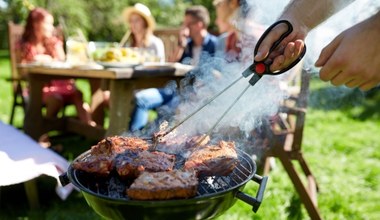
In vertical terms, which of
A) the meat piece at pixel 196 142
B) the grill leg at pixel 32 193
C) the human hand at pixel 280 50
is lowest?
the meat piece at pixel 196 142

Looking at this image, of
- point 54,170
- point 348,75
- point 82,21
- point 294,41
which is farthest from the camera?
point 82,21

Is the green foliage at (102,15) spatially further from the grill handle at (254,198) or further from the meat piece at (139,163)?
the grill handle at (254,198)

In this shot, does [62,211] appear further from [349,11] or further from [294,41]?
[349,11]

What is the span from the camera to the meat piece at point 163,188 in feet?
4.69

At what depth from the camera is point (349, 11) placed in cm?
278

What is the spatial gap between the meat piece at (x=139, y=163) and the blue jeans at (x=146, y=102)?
2.49 metres

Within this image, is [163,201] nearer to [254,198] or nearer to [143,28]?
[254,198]

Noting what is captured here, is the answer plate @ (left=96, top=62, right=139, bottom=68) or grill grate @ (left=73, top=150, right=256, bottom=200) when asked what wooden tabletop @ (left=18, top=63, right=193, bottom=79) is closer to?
plate @ (left=96, top=62, right=139, bottom=68)

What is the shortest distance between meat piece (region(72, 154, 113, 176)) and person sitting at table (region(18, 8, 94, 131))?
2.99m

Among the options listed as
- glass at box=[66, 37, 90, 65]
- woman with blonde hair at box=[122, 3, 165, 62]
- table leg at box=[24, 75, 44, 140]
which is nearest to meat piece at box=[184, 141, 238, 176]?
glass at box=[66, 37, 90, 65]

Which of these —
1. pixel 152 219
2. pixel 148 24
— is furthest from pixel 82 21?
pixel 152 219

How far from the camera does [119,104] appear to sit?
3396 millimetres

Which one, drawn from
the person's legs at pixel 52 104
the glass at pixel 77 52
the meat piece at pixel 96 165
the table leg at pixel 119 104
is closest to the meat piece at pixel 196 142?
the meat piece at pixel 96 165

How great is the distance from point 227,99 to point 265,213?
37.0 inches
